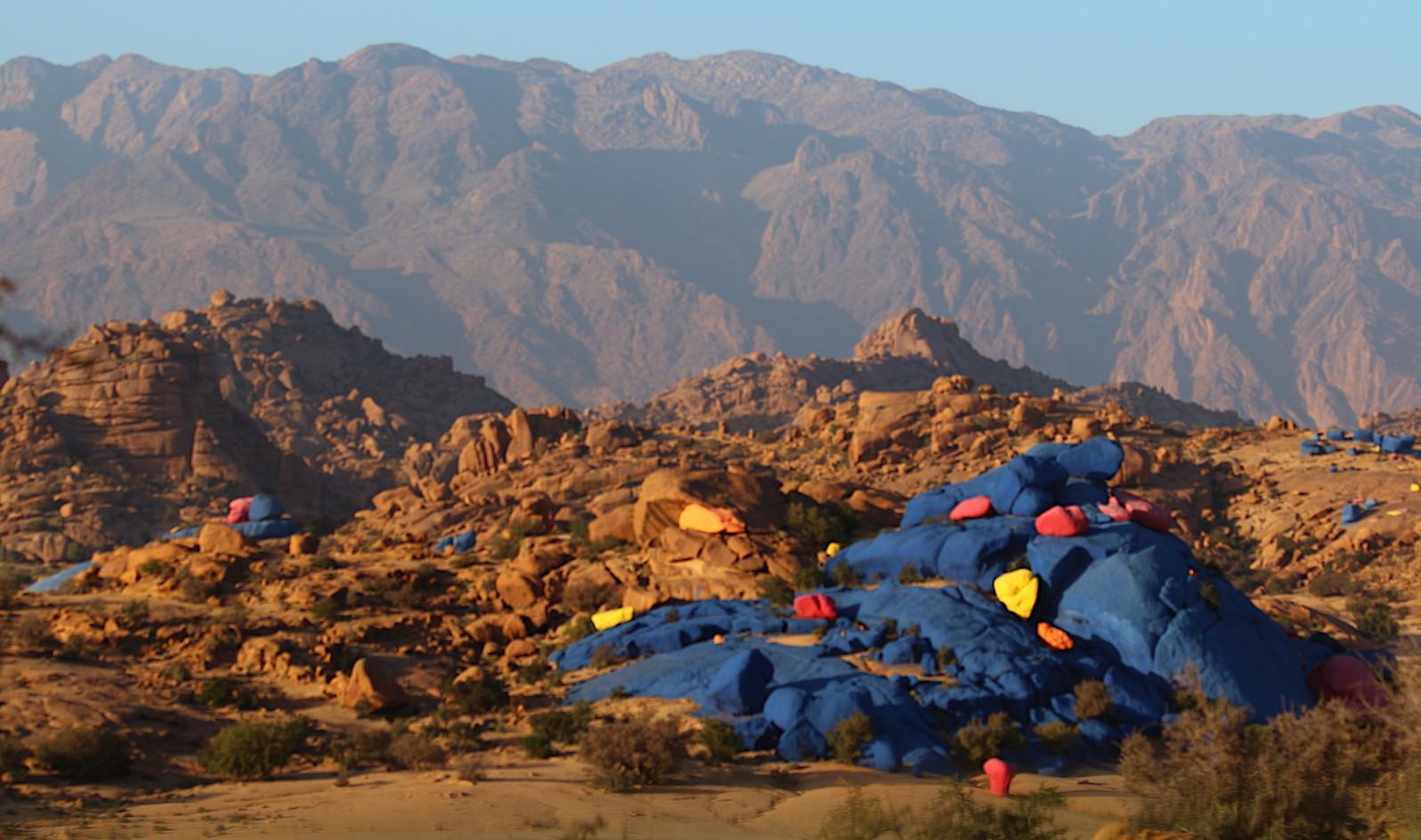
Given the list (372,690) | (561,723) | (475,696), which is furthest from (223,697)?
(561,723)

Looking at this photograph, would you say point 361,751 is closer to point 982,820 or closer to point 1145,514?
point 982,820

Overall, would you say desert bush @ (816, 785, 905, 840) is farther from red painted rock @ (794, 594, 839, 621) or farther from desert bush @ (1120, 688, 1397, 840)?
red painted rock @ (794, 594, 839, 621)

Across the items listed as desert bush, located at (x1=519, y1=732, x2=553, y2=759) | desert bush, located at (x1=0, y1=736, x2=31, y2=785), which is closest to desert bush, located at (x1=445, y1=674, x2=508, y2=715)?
desert bush, located at (x1=519, y1=732, x2=553, y2=759)

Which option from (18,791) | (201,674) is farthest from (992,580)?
(18,791)

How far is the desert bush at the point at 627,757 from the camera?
24656 mm

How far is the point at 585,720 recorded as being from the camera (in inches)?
1110

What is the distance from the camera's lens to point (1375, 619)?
3822cm

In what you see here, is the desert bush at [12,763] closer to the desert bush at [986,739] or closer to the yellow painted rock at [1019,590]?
the desert bush at [986,739]

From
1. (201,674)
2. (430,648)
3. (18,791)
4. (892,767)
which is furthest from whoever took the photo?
(430,648)

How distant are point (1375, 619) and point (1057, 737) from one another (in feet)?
44.7

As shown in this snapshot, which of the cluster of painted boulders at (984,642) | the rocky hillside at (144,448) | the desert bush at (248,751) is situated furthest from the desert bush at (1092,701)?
the rocky hillside at (144,448)

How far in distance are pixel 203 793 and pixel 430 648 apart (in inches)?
377

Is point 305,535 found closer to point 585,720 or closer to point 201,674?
point 201,674

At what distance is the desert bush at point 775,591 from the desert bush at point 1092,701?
275 inches
